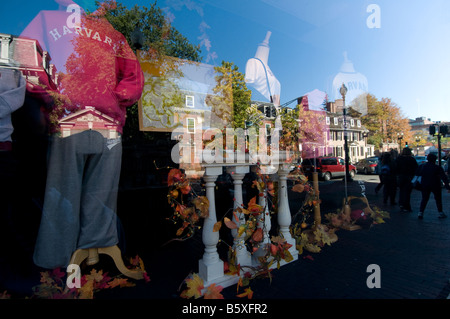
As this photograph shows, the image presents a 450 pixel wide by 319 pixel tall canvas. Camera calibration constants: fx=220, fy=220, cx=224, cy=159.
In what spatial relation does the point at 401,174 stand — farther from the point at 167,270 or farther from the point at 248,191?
the point at 167,270

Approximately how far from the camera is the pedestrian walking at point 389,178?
599 cm

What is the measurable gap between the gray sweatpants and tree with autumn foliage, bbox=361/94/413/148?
1073 inches

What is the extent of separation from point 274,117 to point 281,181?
1094 millimetres

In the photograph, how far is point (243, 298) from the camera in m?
1.96

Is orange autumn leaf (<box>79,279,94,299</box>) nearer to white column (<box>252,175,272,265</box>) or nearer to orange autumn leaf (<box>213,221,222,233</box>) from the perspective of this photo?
orange autumn leaf (<box>213,221,222,233</box>)

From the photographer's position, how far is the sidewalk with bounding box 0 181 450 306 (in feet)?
6.64

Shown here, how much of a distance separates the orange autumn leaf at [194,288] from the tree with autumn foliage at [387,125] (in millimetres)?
26982

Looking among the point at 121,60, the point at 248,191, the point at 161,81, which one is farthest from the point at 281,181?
the point at 121,60

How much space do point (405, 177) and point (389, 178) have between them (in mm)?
770

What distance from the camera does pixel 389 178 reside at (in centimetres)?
607

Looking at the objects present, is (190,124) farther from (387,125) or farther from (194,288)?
(387,125)

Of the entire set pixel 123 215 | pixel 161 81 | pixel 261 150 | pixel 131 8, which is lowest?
pixel 123 215

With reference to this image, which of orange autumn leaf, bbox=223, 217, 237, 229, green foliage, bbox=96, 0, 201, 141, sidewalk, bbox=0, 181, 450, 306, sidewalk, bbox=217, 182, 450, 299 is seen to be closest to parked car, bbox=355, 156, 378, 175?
sidewalk, bbox=217, 182, 450, 299

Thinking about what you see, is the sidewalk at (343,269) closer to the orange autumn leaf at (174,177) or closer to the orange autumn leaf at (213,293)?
the orange autumn leaf at (213,293)
